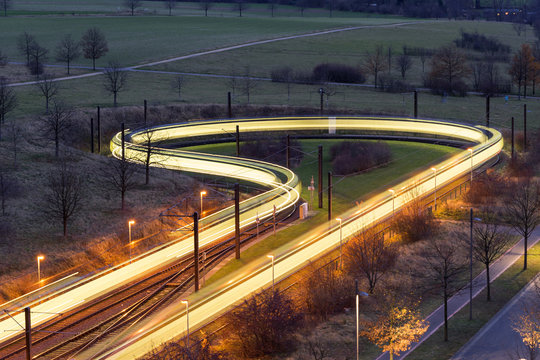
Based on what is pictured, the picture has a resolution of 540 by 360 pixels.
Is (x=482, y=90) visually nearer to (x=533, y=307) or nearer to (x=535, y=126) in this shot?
(x=535, y=126)

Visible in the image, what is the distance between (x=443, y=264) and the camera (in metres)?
37.8

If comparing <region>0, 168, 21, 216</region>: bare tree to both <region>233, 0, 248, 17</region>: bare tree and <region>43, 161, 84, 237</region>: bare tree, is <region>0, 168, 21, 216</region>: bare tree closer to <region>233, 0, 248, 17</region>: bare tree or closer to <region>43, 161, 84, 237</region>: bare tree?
<region>43, 161, 84, 237</region>: bare tree

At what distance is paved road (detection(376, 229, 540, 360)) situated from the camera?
3241 cm

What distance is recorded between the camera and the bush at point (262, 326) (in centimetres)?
3067

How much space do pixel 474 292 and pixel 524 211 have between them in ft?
26.5

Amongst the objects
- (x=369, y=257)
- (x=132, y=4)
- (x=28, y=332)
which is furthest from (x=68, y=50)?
(x=28, y=332)

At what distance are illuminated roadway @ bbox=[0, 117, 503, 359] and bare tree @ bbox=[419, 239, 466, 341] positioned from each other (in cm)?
372

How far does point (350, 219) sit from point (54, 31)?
99.9m

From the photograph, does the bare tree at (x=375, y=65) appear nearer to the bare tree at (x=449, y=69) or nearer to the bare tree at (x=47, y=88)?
the bare tree at (x=449, y=69)

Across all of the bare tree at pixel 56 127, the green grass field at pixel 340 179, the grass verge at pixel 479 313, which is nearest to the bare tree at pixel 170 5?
the green grass field at pixel 340 179

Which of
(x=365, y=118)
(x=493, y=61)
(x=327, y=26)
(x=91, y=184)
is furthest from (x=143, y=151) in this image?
(x=327, y=26)

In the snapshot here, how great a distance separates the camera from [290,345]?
31219 millimetres

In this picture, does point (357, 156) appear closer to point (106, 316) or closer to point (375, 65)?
point (106, 316)

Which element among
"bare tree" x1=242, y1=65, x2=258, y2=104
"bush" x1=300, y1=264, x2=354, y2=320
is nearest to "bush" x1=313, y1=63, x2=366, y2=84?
"bare tree" x1=242, y1=65, x2=258, y2=104
